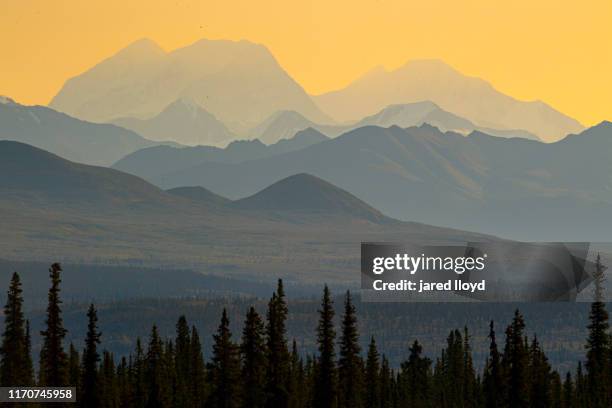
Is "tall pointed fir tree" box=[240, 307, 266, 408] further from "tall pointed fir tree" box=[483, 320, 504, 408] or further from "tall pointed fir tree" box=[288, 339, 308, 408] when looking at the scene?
"tall pointed fir tree" box=[483, 320, 504, 408]

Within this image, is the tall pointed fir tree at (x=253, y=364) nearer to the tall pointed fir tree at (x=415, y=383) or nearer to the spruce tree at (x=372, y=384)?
the spruce tree at (x=372, y=384)

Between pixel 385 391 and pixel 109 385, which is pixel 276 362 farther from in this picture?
pixel 385 391

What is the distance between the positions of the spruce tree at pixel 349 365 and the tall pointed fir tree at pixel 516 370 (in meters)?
10.4

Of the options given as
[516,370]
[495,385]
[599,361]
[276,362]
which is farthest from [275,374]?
[599,361]

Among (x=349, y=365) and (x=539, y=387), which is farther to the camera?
(x=539, y=387)

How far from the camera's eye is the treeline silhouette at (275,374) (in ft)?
315

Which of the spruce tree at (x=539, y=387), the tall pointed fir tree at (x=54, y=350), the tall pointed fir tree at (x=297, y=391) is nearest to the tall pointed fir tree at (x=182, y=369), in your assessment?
the tall pointed fir tree at (x=297, y=391)

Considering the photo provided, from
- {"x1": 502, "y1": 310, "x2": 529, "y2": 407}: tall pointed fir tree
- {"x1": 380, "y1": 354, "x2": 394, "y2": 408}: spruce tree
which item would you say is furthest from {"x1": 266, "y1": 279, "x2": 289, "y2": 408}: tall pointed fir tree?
{"x1": 380, "y1": 354, "x2": 394, "y2": 408}: spruce tree

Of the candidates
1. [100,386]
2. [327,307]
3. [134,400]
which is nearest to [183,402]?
[134,400]

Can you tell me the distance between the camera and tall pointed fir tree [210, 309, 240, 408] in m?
94.6

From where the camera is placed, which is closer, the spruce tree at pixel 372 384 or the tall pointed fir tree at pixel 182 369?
the tall pointed fir tree at pixel 182 369

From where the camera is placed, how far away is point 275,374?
99.8 meters

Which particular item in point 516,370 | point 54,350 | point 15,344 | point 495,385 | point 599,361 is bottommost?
point 495,385

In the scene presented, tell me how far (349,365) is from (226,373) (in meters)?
14.5
